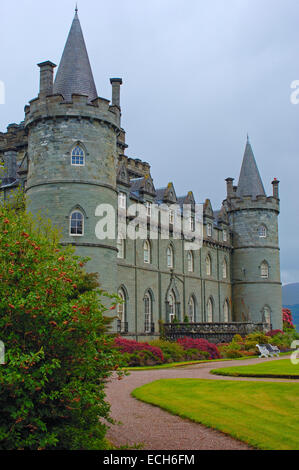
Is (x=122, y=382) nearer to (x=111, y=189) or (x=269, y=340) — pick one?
(x=111, y=189)

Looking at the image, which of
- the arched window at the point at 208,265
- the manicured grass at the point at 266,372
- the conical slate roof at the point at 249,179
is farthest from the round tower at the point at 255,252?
the manicured grass at the point at 266,372

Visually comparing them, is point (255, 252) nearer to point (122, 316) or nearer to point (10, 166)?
point (122, 316)

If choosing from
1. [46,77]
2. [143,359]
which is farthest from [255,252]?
[46,77]

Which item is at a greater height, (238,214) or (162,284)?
(238,214)

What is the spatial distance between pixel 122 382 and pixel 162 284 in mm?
20856

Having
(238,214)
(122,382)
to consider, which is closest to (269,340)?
(238,214)

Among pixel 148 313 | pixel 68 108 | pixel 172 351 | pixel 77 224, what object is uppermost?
pixel 68 108

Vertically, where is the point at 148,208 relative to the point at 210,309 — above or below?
above

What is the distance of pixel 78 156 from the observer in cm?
2959

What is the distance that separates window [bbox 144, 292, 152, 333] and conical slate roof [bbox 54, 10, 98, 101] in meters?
14.6

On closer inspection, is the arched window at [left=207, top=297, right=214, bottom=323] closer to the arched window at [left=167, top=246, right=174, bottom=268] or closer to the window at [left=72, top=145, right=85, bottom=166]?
the arched window at [left=167, top=246, right=174, bottom=268]

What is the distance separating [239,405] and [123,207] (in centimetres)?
2364

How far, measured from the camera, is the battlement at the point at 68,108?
29359 millimetres

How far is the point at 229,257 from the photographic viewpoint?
52.2 meters
